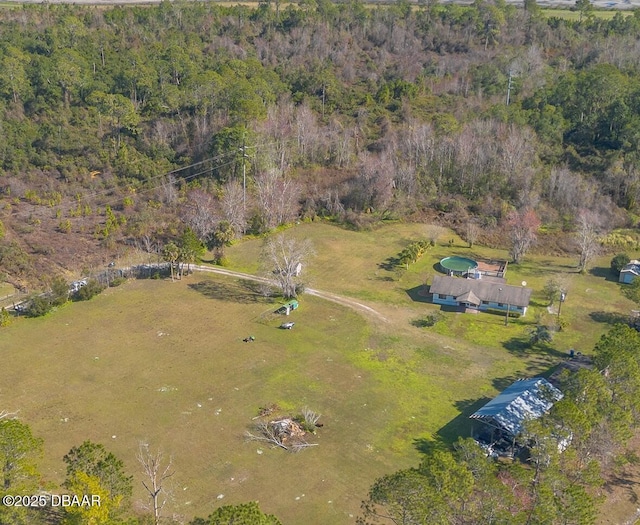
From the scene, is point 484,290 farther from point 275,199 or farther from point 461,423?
point 275,199

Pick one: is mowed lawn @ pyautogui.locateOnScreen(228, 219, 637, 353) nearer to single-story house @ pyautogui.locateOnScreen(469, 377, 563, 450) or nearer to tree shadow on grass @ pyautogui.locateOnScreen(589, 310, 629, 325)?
tree shadow on grass @ pyautogui.locateOnScreen(589, 310, 629, 325)

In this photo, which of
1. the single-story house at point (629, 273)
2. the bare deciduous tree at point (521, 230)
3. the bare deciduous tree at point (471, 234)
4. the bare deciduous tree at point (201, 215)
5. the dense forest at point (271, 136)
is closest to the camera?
the single-story house at point (629, 273)

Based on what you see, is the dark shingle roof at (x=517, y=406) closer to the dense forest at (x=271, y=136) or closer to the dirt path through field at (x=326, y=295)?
the dirt path through field at (x=326, y=295)

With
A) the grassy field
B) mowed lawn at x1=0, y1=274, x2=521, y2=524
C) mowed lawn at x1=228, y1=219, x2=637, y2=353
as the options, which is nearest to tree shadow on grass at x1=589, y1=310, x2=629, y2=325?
mowed lawn at x1=228, y1=219, x2=637, y2=353

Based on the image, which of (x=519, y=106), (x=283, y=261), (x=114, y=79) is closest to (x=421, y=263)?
(x=283, y=261)

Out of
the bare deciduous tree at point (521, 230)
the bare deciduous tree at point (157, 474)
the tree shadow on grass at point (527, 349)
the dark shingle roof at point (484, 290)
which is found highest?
the bare deciduous tree at point (521, 230)

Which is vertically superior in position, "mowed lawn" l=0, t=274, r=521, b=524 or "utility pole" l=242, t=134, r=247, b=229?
"utility pole" l=242, t=134, r=247, b=229

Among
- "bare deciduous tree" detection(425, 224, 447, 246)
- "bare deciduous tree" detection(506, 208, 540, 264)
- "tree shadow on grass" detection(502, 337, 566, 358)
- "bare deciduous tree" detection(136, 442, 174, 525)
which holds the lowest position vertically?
"bare deciduous tree" detection(136, 442, 174, 525)

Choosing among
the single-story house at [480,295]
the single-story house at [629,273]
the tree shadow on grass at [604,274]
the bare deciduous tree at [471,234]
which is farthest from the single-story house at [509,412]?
the bare deciduous tree at [471,234]
